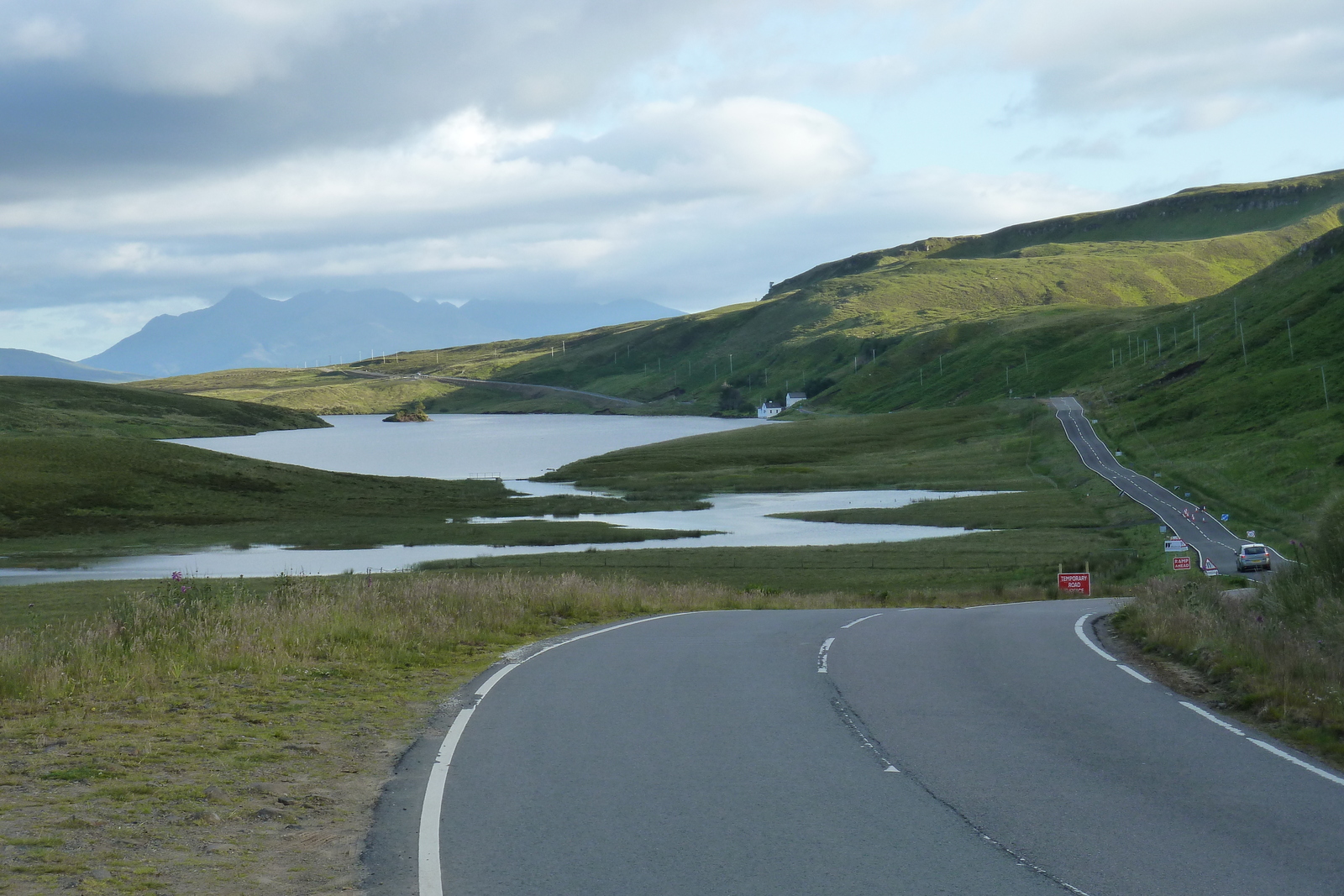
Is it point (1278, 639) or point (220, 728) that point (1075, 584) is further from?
point (220, 728)

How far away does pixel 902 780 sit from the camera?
385 inches

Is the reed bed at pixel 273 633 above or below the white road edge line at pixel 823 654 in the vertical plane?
above

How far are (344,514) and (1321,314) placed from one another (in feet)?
384

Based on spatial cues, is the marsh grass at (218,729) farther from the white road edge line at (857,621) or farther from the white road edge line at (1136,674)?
the white road edge line at (1136,674)

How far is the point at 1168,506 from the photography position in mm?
79438

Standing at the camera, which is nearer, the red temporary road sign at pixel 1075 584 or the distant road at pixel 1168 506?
the red temporary road sign at pixel 1075 584

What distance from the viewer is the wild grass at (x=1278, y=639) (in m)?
12.3

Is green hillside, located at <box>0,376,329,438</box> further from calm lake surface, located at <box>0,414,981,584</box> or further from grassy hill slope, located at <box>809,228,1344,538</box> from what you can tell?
grassy hill slope, located at <box>809,228,1344,538</box>

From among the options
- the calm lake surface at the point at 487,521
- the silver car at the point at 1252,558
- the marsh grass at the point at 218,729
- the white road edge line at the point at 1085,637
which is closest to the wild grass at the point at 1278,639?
the white road edge line at the point at 1085,637

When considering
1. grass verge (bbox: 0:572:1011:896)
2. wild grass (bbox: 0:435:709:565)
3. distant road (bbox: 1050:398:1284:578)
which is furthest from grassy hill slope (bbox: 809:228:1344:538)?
grass verge (bbox: 0:572:1011:896)

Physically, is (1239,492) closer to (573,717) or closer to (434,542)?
(434,542)

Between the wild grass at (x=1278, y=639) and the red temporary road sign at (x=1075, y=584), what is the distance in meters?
22.6

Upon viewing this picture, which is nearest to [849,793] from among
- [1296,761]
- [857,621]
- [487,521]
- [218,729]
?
Answer: [1296,761]

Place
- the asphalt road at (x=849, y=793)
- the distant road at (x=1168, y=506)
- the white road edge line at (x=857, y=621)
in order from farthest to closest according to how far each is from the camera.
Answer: the distant road at (x=1168, y=506), the white road edge line at (x=857, y=621), the asphalt road at (x=849, y=793)
